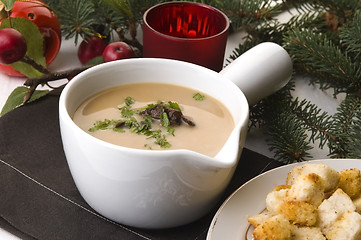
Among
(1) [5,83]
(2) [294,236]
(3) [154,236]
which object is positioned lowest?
(1) [5,83]

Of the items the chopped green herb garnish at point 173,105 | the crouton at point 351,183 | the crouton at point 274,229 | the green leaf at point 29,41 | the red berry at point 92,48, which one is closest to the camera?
the crouton at point 274,229

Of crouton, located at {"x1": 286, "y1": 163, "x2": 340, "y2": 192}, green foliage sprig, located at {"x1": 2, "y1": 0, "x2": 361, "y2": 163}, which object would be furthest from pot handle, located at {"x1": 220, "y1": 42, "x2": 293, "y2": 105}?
crouton, located at {"x1": 286, "y1": 163, "x2": 340, "y2": 192}

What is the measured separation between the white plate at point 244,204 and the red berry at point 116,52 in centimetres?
53

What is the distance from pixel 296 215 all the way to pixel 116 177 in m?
0.30

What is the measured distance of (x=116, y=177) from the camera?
1.01 metres

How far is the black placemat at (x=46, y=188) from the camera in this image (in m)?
1.08

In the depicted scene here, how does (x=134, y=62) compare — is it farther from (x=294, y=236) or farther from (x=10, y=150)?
(x=294, y=236)

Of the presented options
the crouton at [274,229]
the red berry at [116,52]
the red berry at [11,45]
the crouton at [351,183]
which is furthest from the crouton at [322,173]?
the red berry at [11,45]

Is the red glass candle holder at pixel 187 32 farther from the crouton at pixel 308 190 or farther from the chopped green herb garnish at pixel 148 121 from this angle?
the crouton at pixel 308 190

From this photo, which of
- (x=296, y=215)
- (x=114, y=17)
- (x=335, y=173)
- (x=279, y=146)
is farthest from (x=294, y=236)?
(x=114, y=17)

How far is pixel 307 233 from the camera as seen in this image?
960 mm

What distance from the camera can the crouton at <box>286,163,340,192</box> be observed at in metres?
1.03

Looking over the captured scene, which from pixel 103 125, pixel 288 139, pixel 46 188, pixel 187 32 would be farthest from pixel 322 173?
pixel 187 32

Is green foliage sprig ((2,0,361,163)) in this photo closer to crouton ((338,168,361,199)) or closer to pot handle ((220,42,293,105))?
pot handle ((220,42,293,105))
